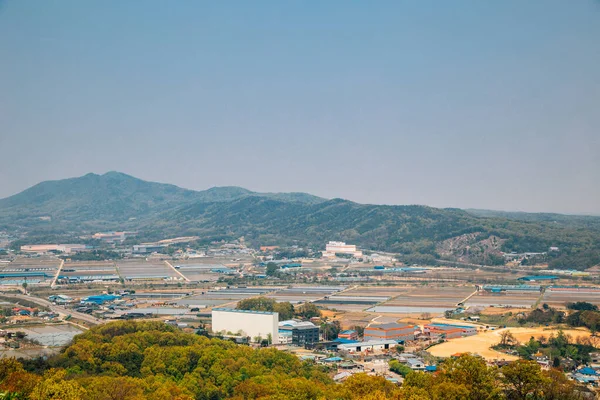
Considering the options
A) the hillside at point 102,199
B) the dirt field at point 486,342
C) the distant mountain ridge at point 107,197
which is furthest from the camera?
the distant mountain ridge at point 107,197

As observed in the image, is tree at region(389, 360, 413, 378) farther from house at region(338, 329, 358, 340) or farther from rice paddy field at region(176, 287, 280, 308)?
rice paddy field at region(176, 287, 280, 308)

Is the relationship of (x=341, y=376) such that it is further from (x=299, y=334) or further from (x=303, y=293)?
(x=303, y=293)

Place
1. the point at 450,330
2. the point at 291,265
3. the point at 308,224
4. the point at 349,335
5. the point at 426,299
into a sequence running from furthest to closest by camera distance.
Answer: the point at 308,224
the point at 291,265
the point at 426,299
the point at 450,330
the point at 349,335

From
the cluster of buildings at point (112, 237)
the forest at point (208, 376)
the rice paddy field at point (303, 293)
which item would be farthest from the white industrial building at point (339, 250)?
the forest at point (208, 376)

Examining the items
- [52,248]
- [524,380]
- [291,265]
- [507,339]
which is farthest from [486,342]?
[52,248]

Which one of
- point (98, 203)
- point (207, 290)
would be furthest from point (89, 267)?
point (98, 203)

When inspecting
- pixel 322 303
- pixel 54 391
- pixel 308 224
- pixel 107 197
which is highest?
pixel 107 197

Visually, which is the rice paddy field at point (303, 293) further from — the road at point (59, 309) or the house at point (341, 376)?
the house at point (341, 376)
